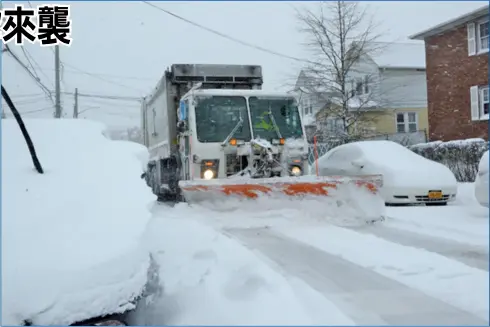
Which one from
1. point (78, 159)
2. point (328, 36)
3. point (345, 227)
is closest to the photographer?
point (78, 159)

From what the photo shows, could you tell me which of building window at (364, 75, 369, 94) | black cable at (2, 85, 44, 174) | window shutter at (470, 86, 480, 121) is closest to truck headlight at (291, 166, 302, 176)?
black cable at (2, 85, 44, 174)

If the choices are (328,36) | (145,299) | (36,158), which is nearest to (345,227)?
(145,299)

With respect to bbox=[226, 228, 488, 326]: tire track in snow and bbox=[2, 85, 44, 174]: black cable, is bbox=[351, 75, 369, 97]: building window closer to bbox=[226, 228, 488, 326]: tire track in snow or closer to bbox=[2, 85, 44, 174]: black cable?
bbox=[226, 228, 488, 326]: tire track in snow

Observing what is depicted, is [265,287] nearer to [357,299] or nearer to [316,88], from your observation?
[357,299]

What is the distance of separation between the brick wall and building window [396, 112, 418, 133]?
1238 centimetres

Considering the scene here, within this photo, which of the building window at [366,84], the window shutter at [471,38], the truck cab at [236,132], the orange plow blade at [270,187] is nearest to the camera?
the orange plow blade at [270,187]

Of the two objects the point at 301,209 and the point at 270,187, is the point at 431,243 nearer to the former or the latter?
the point at 301,209

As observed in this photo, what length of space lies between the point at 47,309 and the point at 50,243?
45 centimetres

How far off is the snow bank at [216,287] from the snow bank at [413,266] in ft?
3.03

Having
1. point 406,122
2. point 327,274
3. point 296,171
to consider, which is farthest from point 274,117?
point 406,122

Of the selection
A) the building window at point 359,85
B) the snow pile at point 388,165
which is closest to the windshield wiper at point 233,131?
the snow pile at point 388,165

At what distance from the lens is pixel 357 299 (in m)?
3.71

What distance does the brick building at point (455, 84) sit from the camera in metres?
9.73

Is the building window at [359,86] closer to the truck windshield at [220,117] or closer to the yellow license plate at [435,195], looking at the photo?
the yellow license plate at [435,195]
